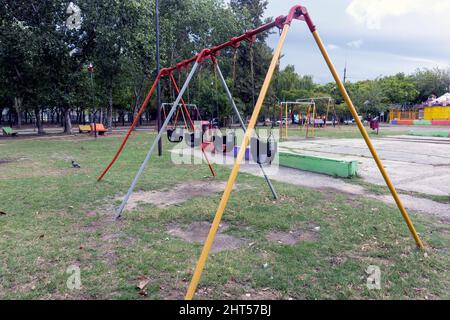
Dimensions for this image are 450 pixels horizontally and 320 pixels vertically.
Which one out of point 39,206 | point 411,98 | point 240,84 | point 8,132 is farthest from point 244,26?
point 411,98

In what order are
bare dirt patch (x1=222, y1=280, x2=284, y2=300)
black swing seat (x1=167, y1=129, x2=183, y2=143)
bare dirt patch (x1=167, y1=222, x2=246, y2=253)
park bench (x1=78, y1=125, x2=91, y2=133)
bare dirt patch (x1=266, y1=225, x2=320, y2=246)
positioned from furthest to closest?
park bench (x1=78, y1=125, x2=91, y2=133) < black swing seat (x1=167, y1=129, x2=183, y2=143) < bare dirt patch (x1=266, y1=225, x2=320, y2=246) < bare dirt patch (x1=167, y1=222, x2=246, y2=253) < bare dirt patch (x1=222, y1=280, x2=284, y2=300)

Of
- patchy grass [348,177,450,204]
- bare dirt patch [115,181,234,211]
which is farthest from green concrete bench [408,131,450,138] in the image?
bare dirt patch [115,181,234,211]

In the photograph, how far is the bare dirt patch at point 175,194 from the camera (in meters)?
5.69

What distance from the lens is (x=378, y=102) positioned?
41000 mm

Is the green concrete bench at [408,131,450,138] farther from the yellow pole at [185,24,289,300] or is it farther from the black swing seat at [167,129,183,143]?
the yellow pole at [185,24,289,300]

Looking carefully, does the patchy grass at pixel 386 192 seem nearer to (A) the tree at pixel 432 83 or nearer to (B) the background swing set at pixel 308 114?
(B) the background swing set at pixel 308 114

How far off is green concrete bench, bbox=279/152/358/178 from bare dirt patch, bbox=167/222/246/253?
14.1 feet

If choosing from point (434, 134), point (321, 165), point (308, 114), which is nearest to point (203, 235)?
point (321, 165)

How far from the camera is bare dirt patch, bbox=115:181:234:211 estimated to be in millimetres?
5686

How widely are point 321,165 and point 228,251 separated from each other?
5402 millimetres

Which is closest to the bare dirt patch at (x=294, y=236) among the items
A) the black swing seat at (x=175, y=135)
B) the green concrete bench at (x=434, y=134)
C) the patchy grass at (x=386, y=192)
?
the patchy grass at (x=386, y=192)

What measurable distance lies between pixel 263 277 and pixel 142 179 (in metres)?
4.99

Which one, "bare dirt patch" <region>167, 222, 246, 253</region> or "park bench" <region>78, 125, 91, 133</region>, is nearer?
"bare dirt patch" <region>167, 222, 246, 253</region>

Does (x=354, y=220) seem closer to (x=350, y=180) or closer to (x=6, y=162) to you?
(x=350, y=180)
